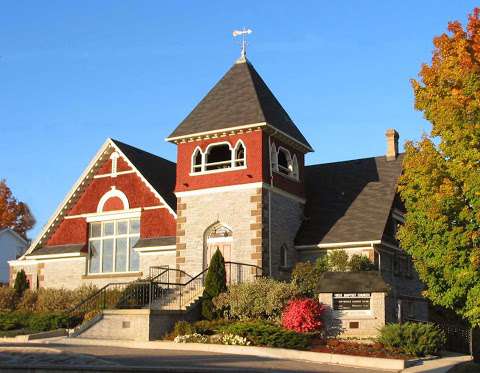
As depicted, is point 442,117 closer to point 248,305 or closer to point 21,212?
point 248,305

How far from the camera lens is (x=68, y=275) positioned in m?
37.7

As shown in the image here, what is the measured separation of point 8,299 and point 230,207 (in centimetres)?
1222

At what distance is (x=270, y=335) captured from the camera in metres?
24.6

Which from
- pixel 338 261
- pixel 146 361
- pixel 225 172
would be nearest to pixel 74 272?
pixel 225 172

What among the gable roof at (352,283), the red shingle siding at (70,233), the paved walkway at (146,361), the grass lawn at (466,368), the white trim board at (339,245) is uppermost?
the red shingle siding at (70,233)

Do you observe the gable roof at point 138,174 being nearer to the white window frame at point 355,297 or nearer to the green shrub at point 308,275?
the green shrub at point 308,275

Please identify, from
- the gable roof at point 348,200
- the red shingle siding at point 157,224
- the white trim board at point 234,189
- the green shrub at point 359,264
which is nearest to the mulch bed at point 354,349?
the green shrub at point 359,264

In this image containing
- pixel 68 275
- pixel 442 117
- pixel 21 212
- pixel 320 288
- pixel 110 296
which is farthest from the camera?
pixel 21 212

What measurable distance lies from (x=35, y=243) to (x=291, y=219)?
14.5 metres

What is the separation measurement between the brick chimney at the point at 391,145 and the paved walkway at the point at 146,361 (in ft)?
60.2

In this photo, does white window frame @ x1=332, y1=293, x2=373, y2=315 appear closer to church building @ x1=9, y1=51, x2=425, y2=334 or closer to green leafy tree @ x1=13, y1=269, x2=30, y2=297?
church building @ x1=9, y1=51, x2=425, y2=334

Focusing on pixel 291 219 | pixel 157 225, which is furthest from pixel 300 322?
pixel 157 225

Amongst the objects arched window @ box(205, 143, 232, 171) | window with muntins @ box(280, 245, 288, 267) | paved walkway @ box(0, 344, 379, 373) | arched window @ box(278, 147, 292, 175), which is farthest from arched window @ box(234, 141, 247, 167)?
paved walkway @ box(0, 344, 379, 373)

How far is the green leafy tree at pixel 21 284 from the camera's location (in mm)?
36281
